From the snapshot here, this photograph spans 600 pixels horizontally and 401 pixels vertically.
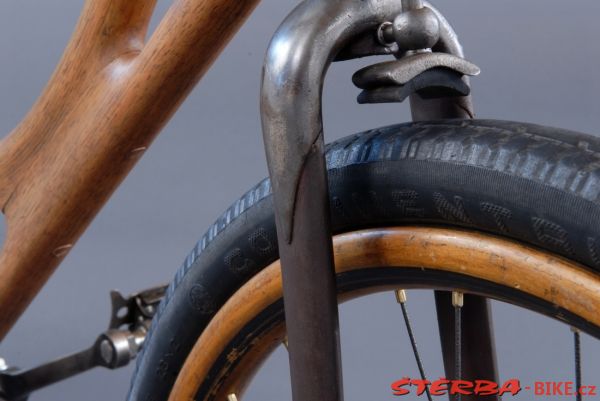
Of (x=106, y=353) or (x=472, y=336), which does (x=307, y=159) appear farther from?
(x=106, y=353)

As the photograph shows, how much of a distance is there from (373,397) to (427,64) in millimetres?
941

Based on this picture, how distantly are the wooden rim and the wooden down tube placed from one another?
138 millimetres

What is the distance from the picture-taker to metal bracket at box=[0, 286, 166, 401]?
1.08 meters

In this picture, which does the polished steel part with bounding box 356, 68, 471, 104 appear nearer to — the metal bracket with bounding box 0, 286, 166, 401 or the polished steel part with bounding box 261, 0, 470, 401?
→ the polished steel part with bounding box 261, 0, 470, 401

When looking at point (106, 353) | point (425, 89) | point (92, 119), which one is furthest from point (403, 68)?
point (106, 353)

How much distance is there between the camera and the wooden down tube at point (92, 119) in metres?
0.69

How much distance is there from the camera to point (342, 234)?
0.62 meters

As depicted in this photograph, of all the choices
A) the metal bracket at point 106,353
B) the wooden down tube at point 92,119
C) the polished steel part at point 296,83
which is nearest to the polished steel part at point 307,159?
the polished steel part at point 296,83

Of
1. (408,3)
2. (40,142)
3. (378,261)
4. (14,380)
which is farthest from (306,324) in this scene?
(14,380)

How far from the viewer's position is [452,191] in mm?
551

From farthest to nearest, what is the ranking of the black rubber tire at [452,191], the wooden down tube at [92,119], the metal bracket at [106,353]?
the metal bracket at [106,353] < the wooden down tube at [92,119] < the black rubber tire at [452,191]

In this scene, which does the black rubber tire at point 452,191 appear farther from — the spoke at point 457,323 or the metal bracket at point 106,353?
the metal bracket at point 106,353

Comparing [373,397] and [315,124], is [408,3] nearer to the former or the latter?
[315,124]

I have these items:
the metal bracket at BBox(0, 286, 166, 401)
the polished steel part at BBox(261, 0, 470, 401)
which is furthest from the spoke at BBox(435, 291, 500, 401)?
the metal bracket at BBox(0, 286, 166, 401)
